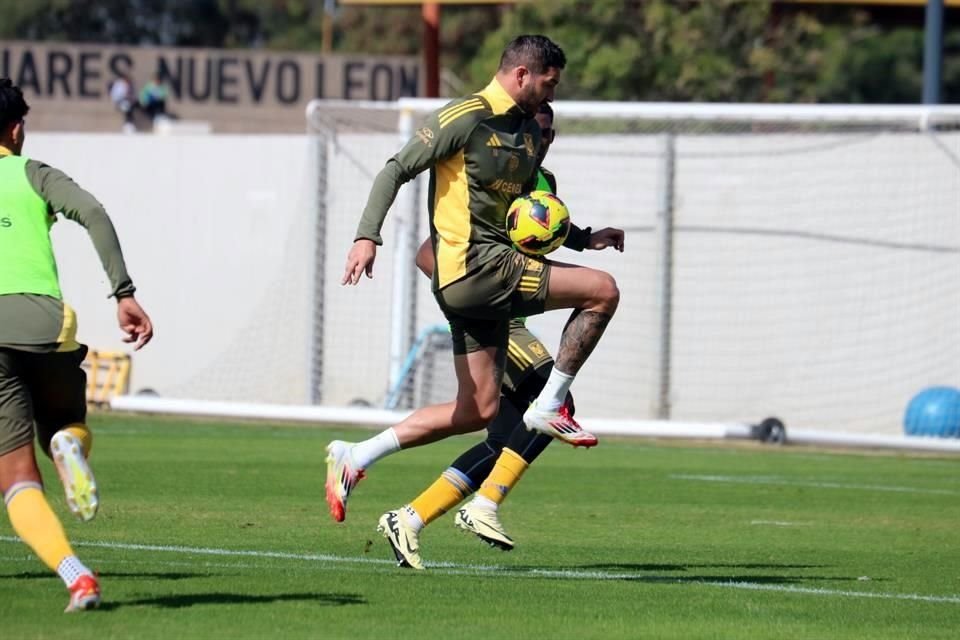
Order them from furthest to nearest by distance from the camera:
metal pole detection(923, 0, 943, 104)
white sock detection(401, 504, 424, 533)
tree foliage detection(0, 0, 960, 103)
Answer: tree foliage detection(0, 0, 960, 103)
metal pole detection(923, 0, 943, 104)
white sock detection(401, 504, 424, 533)

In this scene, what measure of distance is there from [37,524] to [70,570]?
0.78ft

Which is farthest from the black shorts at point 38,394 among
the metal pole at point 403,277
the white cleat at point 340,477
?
the metal pole at point 403,277

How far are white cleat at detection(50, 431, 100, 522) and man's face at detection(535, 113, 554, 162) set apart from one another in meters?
2.94

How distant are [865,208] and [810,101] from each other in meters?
20.9

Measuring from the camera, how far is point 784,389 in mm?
22906

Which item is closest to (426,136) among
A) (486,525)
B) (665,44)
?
(486,525)

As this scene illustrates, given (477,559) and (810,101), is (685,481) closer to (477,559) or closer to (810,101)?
(477,559)

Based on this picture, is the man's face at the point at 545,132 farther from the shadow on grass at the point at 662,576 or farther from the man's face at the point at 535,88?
the shadow on grass at the point at 662,576

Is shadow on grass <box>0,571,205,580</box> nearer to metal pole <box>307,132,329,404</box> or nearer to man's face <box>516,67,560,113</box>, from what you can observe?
man's face <box>516,67,560,113</box>

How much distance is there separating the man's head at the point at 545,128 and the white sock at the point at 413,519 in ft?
5.94

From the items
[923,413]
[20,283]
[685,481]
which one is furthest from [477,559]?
[923,413]

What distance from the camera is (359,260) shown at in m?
7.91

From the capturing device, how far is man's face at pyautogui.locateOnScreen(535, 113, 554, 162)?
873 centimetres

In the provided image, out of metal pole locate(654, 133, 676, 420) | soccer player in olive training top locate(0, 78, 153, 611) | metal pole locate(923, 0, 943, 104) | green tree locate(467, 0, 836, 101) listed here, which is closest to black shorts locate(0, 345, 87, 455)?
soccer player in olive training top locate(0, 78, 153, 611)
